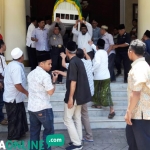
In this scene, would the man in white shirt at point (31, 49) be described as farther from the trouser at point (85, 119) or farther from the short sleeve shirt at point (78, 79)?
the short sleeve shirt at point (78, 79)

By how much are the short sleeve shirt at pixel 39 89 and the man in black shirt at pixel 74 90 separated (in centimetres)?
50

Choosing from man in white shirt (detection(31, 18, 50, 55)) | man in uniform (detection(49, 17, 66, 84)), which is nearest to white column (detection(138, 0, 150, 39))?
man in uniform (detection(49, 17, 66, 84))

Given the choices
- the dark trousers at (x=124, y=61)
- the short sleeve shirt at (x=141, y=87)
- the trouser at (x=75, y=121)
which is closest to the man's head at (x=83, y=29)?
the dark trousers at (x=124, y=61)

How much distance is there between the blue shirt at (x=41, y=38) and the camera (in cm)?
790

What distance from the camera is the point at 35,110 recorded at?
4.24 meters

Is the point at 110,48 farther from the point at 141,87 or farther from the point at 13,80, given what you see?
the point at 141,87

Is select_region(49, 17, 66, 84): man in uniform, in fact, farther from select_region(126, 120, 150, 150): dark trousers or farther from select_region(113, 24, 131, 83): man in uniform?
select_region(126, 120, 150, 150): dark trousers

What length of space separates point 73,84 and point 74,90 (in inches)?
3.9

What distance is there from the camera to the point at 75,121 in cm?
501

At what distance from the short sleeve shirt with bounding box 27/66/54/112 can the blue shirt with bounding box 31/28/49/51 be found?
373cm

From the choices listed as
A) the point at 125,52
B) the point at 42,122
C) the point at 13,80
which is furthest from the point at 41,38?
the point at 42,122

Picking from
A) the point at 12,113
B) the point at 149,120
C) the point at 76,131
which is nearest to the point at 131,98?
the point at 149,120

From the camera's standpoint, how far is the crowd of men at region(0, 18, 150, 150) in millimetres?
3617

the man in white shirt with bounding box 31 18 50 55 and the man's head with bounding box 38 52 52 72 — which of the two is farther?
the man in white shirt with bounding box 31 18 50 55
